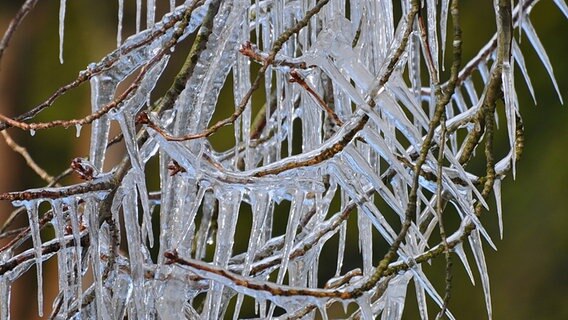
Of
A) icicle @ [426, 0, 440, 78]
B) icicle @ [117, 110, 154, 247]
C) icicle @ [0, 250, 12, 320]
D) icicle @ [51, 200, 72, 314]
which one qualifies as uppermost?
icicle @ [426, 0, 440, 78]

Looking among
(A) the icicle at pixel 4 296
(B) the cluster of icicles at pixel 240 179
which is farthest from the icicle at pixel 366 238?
(A) the icicle at pixel 4 296

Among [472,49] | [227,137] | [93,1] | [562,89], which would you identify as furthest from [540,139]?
[93,1]

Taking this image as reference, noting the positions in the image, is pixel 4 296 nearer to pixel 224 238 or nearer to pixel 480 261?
pixel 224 238

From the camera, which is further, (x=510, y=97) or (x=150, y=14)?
(x=150, y=14)

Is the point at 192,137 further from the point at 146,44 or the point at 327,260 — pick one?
the point at 327,260

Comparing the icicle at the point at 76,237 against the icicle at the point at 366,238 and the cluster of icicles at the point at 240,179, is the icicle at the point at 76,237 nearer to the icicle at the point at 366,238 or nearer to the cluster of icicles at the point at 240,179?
the cluster of icicles at the point at 240,179

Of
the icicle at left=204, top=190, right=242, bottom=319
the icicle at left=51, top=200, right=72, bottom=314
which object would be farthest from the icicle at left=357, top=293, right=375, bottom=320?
the icicle at left=51, top=200, right=72, bottom=314

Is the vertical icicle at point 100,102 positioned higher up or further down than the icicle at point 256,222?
higher up

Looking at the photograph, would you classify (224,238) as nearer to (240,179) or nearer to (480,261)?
(240,179)

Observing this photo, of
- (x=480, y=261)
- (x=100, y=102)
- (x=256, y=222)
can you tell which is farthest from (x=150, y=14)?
(x=480, y=261)

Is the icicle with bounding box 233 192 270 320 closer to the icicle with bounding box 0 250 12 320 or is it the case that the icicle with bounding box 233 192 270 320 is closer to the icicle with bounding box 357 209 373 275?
the icicle with bounding box 357 209 373 275

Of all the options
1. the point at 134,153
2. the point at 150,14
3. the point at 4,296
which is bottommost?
the point at 4,296

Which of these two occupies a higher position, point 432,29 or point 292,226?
point 432,29
